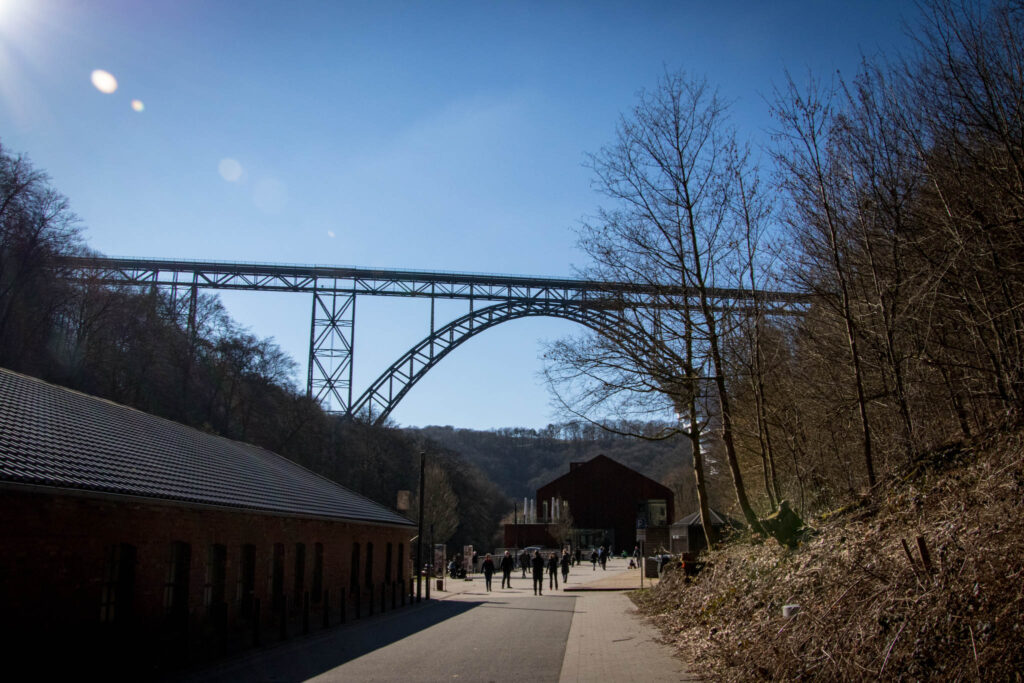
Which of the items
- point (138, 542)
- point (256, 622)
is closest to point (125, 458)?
point (138, 542)

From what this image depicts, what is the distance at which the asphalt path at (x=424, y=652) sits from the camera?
9758 mm

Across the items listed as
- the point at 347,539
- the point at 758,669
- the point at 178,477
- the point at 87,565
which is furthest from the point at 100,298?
the point at 758,669

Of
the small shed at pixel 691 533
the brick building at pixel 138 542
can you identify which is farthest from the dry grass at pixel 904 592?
the small shed at pixel 691 533

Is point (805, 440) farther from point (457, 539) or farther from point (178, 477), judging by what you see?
point (457, 539)

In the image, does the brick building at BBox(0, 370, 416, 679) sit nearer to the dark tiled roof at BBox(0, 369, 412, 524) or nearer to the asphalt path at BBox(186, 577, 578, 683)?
the dark tiled roof at BBox(0, 369, 412, 524)

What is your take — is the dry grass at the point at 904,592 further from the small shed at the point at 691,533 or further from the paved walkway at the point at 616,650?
the small shed at the point at 691,533

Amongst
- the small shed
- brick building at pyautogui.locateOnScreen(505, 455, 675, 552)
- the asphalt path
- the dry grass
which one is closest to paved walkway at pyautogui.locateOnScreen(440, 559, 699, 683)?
the asphalt path

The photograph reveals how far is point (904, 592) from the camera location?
19.5ft

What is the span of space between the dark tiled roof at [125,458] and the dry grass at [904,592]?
794cm

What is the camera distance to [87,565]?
9.70m

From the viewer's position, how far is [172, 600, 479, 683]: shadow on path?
9914 mm

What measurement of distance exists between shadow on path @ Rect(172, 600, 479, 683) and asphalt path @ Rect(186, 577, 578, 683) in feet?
0.04

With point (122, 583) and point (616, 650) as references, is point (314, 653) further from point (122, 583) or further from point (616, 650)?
point (616, 650)

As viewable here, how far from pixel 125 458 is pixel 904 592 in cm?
1111
